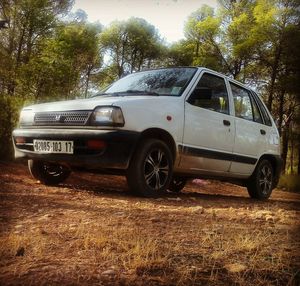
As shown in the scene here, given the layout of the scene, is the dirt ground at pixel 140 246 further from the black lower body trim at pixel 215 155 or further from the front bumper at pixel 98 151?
the black lower body trim at pixel 215 155

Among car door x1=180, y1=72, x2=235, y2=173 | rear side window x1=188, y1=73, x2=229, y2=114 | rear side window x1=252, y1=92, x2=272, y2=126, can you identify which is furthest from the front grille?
rear side window x1=252, y1=92, x2=272, y2=126

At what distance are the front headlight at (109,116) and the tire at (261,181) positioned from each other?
9.36 ft

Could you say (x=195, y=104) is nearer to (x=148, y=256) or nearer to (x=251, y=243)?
(x=251, y=243)

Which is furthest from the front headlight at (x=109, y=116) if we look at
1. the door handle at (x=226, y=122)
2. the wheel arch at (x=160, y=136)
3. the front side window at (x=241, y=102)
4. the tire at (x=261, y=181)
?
the tire at (x=261, y=181)

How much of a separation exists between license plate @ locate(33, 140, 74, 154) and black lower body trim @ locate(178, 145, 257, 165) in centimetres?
127

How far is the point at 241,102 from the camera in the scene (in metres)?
6.16

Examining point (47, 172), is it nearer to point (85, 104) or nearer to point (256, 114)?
point (85, 104)

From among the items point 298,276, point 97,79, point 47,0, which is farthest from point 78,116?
point 97,79

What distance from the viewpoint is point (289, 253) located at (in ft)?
7.13

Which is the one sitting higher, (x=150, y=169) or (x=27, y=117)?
(x=27, y=117)

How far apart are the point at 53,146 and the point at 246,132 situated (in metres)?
2.84

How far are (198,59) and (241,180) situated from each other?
16603 mm

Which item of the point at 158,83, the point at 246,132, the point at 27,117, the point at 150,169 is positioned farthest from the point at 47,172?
the point at 246,132

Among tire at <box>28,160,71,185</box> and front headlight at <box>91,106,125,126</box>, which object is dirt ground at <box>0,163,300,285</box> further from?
tire at <box>28,160,71,185</box>
